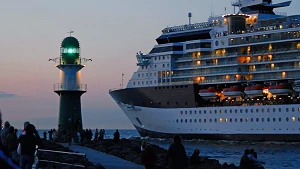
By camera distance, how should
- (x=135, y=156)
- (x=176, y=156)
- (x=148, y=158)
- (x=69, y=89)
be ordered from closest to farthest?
(x=176, y=156) < (x=148, y=158) < (x=135, y=156) < (x=69, y=89)

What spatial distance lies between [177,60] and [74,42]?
1954 cm

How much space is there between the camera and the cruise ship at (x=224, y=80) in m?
47.6

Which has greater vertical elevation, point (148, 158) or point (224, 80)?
point (224, 80)

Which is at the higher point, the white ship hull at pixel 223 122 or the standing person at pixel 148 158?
the white ship hull at pixel 223 122

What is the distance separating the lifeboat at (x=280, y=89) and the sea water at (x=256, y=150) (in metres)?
3.96

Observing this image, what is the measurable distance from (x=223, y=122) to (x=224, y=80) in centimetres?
421

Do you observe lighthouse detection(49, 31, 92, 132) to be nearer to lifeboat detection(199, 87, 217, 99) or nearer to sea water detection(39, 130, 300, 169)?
sea water detection(39, 130, 300, 169)

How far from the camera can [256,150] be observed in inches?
1597

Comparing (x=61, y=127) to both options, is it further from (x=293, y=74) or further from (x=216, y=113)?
(x=293, y=74)

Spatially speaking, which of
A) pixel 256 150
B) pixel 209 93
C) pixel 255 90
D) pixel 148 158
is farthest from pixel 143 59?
pixel 148 158

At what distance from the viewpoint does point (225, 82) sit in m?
51.9

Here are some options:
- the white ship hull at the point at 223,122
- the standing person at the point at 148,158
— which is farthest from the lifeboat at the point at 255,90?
the standing person at the point at 148,158

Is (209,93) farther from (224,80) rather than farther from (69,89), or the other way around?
(69,89)

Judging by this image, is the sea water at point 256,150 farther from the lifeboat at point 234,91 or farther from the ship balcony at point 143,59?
the ship balcony at point 143,59
